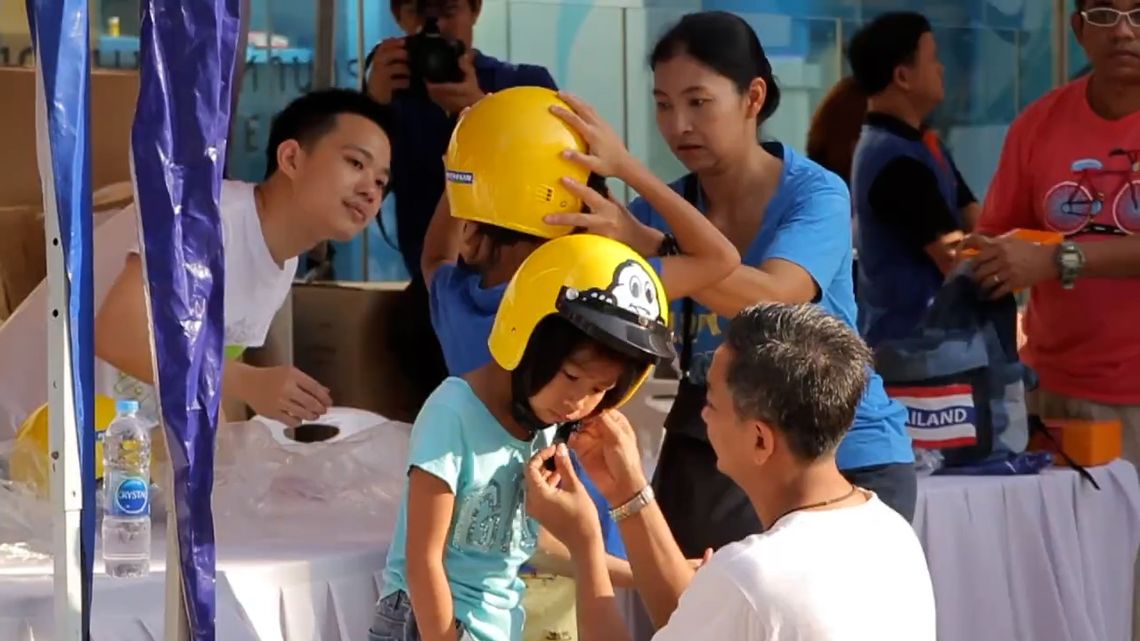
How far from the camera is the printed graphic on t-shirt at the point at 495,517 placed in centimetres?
207

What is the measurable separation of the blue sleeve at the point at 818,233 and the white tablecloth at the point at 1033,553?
0.96 metres

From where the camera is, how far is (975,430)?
11.5 ft

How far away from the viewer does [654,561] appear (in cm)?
206

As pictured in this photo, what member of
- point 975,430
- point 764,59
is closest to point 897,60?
point 975,430

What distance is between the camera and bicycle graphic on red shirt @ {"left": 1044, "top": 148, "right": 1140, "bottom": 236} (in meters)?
3.51

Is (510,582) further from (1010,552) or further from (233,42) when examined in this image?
(1010,552)

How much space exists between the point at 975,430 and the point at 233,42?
1.97 metres

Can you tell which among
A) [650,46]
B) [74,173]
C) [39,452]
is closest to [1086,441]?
[39,452]

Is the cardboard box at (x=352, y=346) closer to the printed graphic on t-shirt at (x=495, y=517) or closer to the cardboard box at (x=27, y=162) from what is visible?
the cardboard box at (x=27, y=162)

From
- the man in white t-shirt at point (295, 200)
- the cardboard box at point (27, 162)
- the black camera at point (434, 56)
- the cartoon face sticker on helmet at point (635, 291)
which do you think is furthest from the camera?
the cardboard box at point (27, 162)

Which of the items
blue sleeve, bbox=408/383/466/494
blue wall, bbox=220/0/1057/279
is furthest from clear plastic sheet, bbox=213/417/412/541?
blue wall, bbox=220/0/1057/279

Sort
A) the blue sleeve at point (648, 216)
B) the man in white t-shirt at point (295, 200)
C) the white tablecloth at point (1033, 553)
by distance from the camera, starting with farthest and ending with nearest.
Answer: the white tablecloth at point (1033, 553)
the man in white t-shirt at point (295, 200)
the blue sleeve at point (648, 216)

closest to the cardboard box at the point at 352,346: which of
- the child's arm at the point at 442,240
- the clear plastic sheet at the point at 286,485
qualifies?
the clear plastic sheet at the point at 286,485

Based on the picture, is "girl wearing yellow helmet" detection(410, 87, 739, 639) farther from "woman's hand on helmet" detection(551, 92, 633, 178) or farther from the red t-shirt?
the red t-shirt
